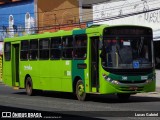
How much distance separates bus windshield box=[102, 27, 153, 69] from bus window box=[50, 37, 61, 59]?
3637 millimetres

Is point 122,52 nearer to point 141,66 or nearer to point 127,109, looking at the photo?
point 141,66

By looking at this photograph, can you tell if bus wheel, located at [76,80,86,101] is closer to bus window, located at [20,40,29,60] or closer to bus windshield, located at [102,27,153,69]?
bus windshield, located at [102,27,153,69]

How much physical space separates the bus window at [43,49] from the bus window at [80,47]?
2708 millimetres

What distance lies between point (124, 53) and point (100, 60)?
96 centimetres

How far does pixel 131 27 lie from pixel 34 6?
29540 mm

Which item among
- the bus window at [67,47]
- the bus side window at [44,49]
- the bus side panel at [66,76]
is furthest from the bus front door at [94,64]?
the bus side window at [44,49]

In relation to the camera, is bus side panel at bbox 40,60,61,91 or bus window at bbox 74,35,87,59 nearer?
bus window at bbox 74,35,87,59

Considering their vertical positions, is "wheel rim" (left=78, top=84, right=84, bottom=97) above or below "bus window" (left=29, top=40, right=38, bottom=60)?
below

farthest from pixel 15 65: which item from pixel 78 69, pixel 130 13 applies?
pixel 130 13

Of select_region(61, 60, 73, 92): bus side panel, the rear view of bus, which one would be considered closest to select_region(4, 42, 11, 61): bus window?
select_region(61, 60, 73, 92): bus side panel

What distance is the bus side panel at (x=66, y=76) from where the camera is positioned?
23047mm

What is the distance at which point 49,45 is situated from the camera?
2467cm

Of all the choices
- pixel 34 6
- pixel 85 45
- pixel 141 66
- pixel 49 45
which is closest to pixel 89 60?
pixel 85 45

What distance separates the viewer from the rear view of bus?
2050cm
